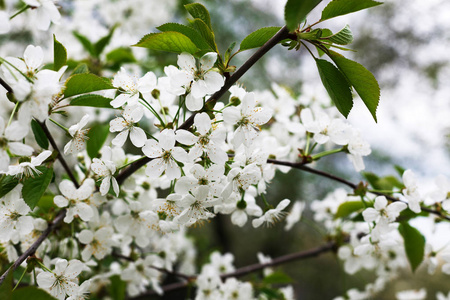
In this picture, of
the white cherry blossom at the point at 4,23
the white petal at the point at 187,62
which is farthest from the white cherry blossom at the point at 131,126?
the white cherry blossom at the point at 4,23

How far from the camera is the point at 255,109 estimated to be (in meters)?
0.65

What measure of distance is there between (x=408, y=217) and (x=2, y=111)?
1845 mm

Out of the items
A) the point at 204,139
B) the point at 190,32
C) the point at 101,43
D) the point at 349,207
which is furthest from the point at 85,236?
the point at 101,43

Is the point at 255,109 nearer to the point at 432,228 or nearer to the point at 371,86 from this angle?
the point at 371,86

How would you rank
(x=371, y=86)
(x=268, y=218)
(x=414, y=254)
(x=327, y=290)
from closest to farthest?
(x=371, y=86)
(x=268, y=218)
(x=414, y=254)
(x=327, y=290)

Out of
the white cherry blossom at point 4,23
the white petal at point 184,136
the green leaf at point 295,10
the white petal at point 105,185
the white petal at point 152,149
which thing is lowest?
the white petal at point 105,185

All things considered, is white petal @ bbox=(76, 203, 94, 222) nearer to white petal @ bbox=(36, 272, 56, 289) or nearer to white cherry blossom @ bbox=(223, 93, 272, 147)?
white petal @ bbox=(36, 272, 56, 289)

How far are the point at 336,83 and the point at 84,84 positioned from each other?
44cm

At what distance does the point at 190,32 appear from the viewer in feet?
1.97

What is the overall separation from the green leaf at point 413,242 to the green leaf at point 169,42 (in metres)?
0.71

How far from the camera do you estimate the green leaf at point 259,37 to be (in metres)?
0.61

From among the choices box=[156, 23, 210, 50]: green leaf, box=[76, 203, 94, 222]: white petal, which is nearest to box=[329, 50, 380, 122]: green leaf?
box=[156, 23, 210, 50]: green leaf

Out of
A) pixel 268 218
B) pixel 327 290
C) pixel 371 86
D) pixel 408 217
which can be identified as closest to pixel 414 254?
pixel 408 217

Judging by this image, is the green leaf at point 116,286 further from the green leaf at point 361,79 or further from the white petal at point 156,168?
the green leaf at point 361,79
